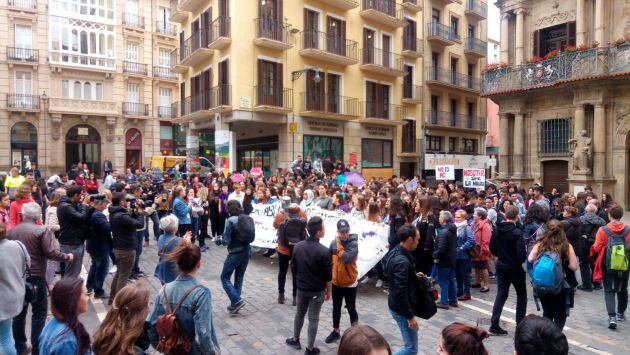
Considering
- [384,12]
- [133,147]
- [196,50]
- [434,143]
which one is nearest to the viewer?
[196,50]

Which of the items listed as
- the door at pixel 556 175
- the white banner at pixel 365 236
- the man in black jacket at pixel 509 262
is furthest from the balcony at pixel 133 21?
the man in black jacket at pixel 509 262

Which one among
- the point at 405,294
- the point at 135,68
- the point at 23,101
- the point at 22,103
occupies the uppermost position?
the point at 135,68

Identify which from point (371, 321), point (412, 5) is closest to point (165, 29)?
point (412, 5)

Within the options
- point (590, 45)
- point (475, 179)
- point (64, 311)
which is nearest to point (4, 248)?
point (64, 311)

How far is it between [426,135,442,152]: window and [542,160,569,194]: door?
11.0m

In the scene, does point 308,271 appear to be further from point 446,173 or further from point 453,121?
point 453,121

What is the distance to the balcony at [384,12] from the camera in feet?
88.2

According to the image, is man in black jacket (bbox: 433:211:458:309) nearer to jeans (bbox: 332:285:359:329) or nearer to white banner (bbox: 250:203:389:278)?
white banner (bbox: 250:203:389:278)

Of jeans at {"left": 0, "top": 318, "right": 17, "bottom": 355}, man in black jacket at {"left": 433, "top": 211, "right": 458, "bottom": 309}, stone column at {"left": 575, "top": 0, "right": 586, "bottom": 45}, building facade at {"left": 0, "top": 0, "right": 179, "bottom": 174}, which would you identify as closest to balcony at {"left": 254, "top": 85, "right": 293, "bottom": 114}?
stone column at {"left": 575, "top": 0, "right": 586, "bottom": 45}

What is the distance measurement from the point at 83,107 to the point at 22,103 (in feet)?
13.2

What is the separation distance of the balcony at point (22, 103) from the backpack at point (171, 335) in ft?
117

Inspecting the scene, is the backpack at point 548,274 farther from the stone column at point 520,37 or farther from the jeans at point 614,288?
the stone column at point 520,37

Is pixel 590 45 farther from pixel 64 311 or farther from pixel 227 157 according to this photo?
pixel 64 311

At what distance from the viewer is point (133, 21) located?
124ft
